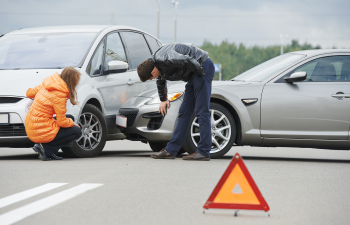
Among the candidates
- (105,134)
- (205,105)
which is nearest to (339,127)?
(205,105)

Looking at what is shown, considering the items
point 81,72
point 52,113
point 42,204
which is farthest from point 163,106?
point 42,204

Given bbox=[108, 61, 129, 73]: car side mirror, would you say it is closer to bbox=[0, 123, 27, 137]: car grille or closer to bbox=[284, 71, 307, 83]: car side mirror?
bbox=[0, 123, 27, 137]: car grille

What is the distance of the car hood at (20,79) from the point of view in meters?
7.05

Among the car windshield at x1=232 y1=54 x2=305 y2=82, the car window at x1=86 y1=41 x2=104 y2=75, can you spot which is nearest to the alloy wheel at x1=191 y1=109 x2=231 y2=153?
the car windshield at x1=232 y1=54 x2=305 y2=82

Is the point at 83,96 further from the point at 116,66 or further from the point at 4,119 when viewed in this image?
the point at 4,119

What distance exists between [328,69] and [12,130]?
14.5ft

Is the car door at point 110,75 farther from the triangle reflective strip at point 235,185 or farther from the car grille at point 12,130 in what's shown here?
the triangle reflective strip at point 235,185

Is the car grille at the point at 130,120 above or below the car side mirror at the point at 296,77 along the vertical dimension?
below

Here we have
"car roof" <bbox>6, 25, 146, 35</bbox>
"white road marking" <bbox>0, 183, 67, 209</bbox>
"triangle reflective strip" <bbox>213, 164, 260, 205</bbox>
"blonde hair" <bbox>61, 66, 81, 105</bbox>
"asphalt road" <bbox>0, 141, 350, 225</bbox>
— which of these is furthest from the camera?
"car roof" <bbox>6, 25, 146, 35</bbox>

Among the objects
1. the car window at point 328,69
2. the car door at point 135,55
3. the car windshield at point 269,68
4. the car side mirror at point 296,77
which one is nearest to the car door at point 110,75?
the car door at point 135,55

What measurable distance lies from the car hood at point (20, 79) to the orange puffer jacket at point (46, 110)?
13 cm

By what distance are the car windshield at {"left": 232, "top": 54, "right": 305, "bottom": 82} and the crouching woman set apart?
2.55 metres

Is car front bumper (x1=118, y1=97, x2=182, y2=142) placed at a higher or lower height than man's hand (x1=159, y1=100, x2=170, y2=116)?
lower

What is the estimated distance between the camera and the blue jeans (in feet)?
23.6
